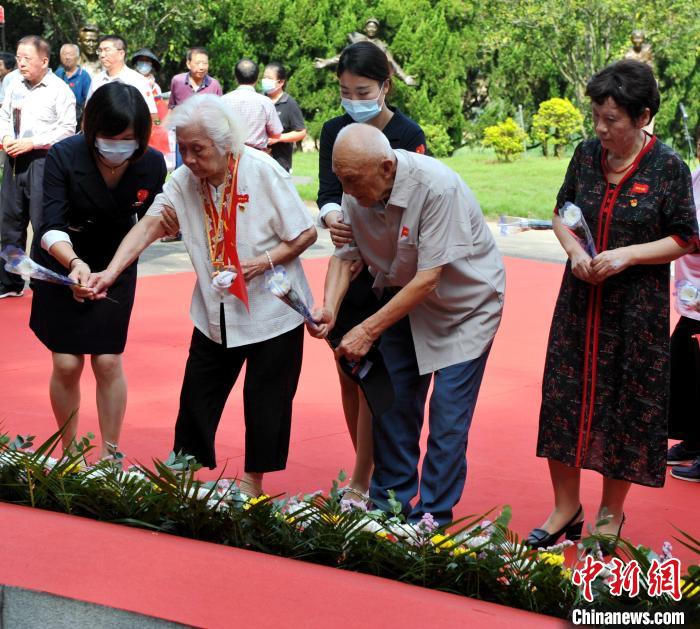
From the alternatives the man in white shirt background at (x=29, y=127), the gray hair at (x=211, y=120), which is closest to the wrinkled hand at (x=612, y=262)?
the gray hair at (x=211, y=120)

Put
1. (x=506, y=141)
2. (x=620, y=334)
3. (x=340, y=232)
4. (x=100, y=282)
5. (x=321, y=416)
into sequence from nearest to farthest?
(x=620, y=334) → (x=340, y=232) → (x=100, y=282) → (x=321, y=416) → (x=506, y=141)

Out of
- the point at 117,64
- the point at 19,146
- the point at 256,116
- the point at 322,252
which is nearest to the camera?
the point at 19,146

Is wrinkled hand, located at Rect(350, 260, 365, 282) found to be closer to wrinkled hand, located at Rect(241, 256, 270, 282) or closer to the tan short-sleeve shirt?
the tan short-sleeve shirt

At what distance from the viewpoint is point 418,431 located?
14.7 feet

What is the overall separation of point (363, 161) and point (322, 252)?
7626 millimetres

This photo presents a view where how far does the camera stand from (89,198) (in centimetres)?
468

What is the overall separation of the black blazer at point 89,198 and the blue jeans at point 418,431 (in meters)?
1.14

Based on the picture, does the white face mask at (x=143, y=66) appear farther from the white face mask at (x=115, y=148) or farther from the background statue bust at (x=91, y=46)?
the white face mask at (x=115, y=148)

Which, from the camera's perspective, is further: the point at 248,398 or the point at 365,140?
the point at 248,398

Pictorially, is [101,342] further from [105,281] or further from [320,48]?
[320,48]

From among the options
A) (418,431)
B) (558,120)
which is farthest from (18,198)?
(558,120)

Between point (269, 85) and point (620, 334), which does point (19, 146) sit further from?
point (620, 334)

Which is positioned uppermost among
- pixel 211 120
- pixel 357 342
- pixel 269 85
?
pixel 269 85

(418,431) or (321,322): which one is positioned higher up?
(321,322)
